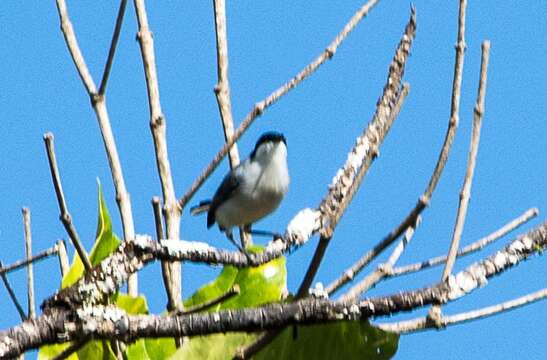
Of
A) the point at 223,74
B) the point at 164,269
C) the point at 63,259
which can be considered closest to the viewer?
the point at 164,269

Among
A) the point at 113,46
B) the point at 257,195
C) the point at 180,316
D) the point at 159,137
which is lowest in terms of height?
the point at 180,316

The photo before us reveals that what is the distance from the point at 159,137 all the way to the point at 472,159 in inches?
47.5

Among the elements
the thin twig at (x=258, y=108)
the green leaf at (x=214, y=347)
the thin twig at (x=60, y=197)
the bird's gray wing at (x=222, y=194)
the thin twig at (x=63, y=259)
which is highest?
the bird's gray wing at (x=222, y=194)

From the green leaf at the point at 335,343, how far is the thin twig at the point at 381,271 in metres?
0.10

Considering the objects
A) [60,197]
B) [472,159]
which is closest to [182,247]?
[60,197]

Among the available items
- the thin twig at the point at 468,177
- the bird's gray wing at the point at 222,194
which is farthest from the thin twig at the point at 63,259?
the bird's gray wing at the point at 222,194

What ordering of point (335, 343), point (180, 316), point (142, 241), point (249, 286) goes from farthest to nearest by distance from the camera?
point (249, 286), point (335, 343), point (142, 241), point (180, 316)

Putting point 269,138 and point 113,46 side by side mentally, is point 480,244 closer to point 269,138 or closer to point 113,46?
point 113,46

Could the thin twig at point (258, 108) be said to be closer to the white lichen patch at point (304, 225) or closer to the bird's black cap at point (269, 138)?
the white lichen patch at point (304, 225)

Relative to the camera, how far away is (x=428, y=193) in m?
2.03

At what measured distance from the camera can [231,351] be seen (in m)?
2.11

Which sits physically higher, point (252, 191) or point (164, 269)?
point (252, 191)

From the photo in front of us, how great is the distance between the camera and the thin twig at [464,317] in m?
2.00

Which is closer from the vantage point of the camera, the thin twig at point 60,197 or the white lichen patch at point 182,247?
the white lichen patch at point 182,247
